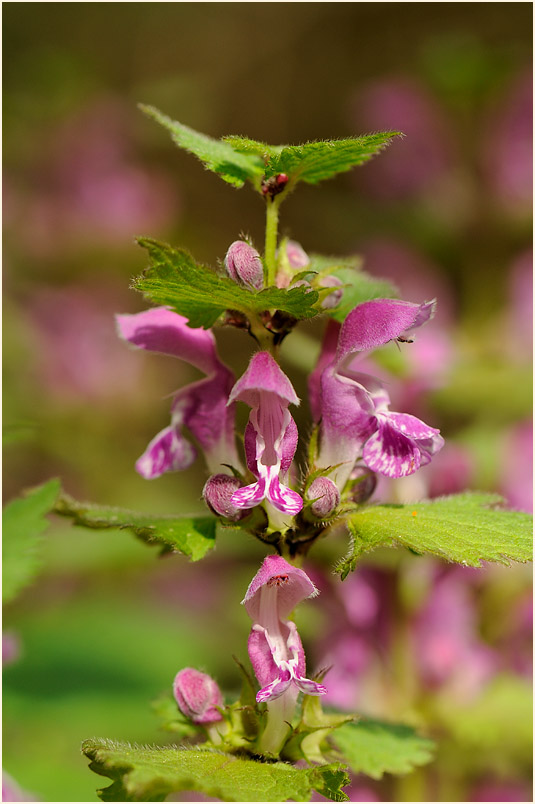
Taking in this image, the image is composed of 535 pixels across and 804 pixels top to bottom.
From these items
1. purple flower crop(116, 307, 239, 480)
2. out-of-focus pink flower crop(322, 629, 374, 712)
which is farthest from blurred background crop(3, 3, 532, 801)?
purple flower crop(116, 307, 239, 480)

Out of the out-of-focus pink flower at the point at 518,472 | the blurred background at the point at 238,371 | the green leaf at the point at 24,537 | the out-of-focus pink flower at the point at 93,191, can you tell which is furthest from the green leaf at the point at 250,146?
the out-of-focus pink flower at the point at 93,191

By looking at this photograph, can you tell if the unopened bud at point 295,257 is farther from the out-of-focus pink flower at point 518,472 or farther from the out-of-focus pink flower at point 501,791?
the out-of-focus pink flower at point 501,791

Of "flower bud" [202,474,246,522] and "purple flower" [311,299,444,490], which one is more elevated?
"purple flower" [311,299,444,490]

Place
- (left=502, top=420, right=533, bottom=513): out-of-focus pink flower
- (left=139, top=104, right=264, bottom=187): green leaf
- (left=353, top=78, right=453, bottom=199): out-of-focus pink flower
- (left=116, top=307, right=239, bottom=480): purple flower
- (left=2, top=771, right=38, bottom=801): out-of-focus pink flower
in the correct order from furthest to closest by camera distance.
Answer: (left=353, top=78, right=453, bottom=199): out-of-focus pink flower < (left=502, top=420, right=533, bottom=513): out-of-focus pink flower < (left=2, top=771, right=38, bottom=801): out-of-focus pink flower < (left=116, top=307, right=239, bottom=480): purple flower < (left=139, top=104, right=264, bottom=187): green leaf


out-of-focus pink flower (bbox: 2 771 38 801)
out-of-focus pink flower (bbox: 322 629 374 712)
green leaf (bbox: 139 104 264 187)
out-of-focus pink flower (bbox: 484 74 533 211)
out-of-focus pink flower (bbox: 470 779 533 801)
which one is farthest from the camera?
out-of-focus pink flower (bbox: 484 74 533 211)

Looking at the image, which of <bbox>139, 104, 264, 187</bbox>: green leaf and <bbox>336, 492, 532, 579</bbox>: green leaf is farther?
<bbox>139, 104, 264, 187</bbox>: green leaf

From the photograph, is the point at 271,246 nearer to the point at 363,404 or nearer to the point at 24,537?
the point at 363,404

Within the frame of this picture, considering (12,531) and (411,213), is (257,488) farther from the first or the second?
(411,213)

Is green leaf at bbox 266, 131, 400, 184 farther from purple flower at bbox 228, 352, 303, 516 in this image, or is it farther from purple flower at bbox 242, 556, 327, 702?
purple flower at bbox 242, 556, 327, 702
